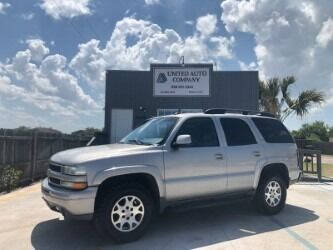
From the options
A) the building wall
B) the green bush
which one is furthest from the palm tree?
the green bush

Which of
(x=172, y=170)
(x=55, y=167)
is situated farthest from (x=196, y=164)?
(x=55, y=167)

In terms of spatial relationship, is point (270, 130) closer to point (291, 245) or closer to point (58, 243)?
point (291, 245)

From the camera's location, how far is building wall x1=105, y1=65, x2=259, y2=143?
63.0 ft

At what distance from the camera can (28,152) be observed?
1212 centimetres

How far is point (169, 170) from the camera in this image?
5.82m

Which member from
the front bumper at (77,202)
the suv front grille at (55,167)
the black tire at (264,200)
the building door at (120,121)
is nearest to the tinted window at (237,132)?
the black tire at (264,200)

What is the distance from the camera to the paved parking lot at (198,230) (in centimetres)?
543

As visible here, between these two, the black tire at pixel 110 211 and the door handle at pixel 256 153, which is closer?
the black tire at pixel 110 211

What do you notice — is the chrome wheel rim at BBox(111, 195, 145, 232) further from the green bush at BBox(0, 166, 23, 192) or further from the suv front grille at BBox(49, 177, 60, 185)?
the green bush at BBox(0, 166, 23, 192)

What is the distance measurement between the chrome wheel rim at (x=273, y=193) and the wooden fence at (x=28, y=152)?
716 cm

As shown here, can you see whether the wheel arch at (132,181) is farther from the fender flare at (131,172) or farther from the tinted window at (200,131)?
the tinted window at (200,131)

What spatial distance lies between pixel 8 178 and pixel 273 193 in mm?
7101

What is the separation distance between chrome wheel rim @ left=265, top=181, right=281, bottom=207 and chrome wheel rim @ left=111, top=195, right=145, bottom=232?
9.26 ft

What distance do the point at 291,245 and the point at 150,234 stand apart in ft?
6.99
